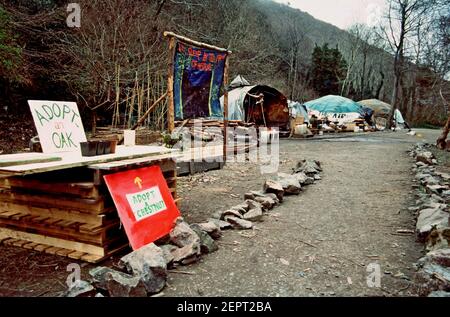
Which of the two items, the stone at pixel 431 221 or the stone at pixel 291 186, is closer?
Result: the stone at pixel 431 221

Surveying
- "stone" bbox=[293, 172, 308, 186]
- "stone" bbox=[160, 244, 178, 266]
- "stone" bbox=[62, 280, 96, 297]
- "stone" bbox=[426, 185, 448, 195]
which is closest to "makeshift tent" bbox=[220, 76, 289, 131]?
"stone" bbox=[293, 172, 308, 186]

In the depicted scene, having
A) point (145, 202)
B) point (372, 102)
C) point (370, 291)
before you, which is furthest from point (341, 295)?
point (372, 102)

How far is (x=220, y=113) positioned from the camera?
6656mm

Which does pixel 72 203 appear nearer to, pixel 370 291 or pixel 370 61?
pixel 370 291

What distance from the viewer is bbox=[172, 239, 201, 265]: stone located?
251 cm

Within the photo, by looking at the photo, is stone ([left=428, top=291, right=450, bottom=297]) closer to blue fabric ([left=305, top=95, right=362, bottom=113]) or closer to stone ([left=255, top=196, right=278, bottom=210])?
stone ([left=255, top=196, right=278, bottom=210])

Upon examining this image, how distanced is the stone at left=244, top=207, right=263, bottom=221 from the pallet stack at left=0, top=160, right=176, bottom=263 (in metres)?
1.28

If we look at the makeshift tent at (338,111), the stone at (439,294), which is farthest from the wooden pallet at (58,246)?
the makeshift tent at (338,111)

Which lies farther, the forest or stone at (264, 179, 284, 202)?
the forest

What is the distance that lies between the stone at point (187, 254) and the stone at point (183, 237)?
0.15 ft

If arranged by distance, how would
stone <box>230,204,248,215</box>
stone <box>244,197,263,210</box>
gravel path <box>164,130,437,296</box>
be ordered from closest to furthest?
gravel path <box>164,130,437,296</box>
stone <box>230,204,248,215</box>
stone <box>244,197,263,210</box>

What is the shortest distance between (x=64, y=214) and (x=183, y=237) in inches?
39.1

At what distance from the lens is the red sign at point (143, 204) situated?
2645mm

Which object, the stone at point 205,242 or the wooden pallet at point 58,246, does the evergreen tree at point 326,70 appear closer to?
the stone at point 205,242
